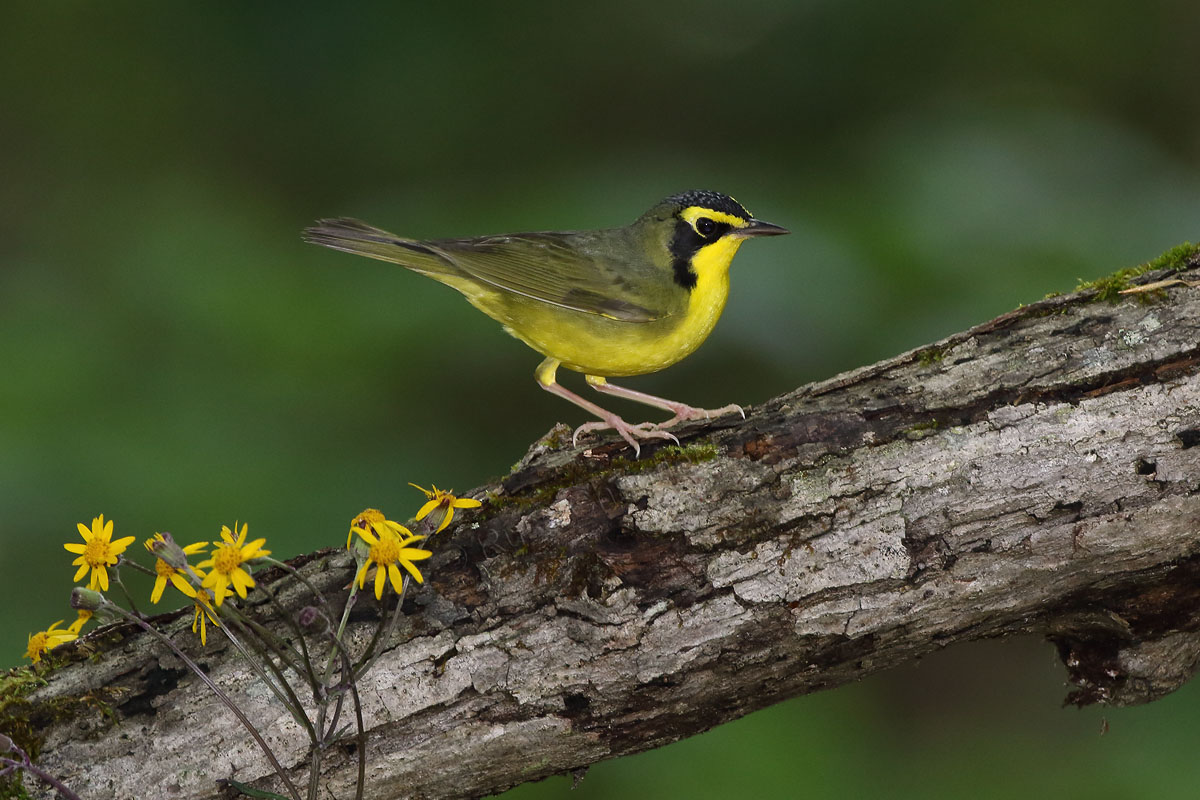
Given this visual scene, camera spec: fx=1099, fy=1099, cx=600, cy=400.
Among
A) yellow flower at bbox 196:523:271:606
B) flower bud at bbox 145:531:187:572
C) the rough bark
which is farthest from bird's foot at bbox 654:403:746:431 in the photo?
flower bud at bbox 145:531:187:572

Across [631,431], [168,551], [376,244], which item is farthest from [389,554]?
[376,244]

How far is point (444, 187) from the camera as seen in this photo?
688 cm

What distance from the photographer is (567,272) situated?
14.8 feet

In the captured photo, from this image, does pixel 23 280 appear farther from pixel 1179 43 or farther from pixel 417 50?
pixel 1179 43

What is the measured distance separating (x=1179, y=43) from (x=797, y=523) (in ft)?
18.1

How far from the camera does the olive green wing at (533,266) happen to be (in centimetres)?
432

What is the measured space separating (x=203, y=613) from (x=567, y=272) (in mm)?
2179

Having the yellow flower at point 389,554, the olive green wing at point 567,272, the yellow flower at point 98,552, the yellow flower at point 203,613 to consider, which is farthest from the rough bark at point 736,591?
the olive green wing at point 567,272

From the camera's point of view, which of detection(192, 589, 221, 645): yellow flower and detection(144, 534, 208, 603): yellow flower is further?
detection(192, 589, 221, 645): yellow flower

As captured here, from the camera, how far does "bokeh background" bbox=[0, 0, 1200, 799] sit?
481 cm

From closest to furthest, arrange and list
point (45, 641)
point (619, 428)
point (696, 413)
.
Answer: point (45, 641) → point (619, 428) → point (696, 413)

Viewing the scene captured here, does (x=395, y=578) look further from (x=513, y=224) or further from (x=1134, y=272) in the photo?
(x=513, y=224)

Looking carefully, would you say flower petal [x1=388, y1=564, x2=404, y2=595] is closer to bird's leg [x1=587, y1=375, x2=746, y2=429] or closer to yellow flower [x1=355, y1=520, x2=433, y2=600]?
yellow flower [x1=355, y1=520, x2=433, y2=600]

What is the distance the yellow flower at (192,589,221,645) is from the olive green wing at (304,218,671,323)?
1746 mm
